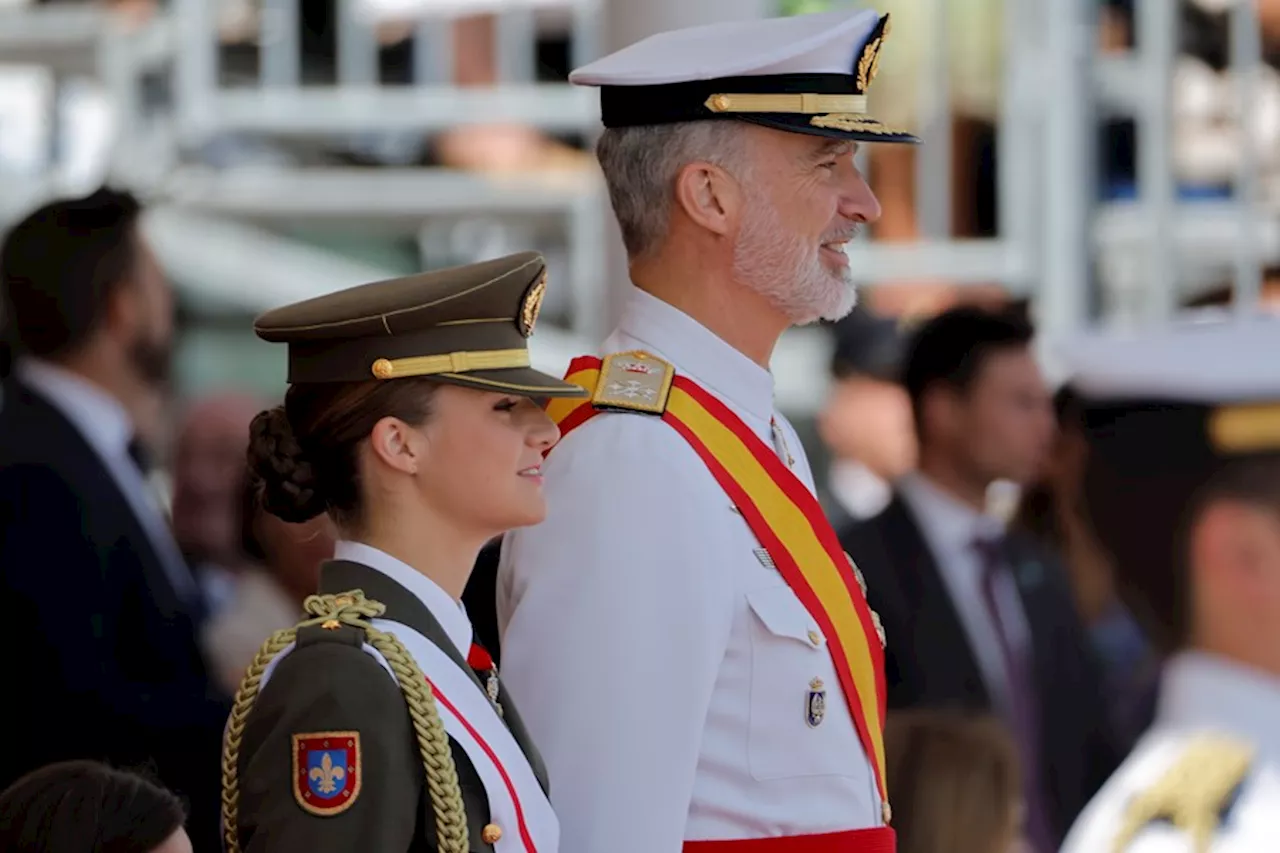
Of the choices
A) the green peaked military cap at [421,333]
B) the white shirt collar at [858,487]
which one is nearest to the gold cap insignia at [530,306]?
the green peaked military cap at [421,333]

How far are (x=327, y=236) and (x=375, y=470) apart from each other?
283 inches

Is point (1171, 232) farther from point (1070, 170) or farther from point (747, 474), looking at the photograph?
point (747, 474)

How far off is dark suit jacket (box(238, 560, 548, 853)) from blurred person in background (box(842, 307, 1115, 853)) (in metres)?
2.43

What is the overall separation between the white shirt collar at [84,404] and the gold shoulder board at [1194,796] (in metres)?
1.70

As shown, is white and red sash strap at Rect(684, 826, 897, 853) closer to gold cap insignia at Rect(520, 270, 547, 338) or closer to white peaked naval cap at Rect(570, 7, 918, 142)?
gold cap insignia at Rect(520, 270, 547, 338)

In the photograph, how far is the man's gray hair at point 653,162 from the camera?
267 centimetres

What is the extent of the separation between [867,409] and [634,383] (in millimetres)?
3587

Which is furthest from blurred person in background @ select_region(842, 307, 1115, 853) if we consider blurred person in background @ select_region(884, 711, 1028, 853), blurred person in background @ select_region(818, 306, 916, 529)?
blurred person in background @ select_region(884, 711, 1028, 853)

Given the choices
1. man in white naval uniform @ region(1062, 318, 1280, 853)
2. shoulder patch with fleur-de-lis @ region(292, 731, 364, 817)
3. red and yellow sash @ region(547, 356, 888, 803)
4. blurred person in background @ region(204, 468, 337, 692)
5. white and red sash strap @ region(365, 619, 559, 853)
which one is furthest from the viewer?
blurred person in background @ region(204, 468, 337, 692)

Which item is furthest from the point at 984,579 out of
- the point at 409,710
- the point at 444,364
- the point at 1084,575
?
the point at 409,710

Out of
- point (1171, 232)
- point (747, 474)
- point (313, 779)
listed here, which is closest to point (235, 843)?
point (313, 779)

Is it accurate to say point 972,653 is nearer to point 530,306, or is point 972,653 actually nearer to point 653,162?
point 653,162

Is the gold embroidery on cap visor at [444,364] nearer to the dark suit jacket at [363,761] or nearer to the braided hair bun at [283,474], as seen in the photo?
the braided hair bun at [283,474]

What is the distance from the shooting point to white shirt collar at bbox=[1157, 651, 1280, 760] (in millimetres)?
2967
